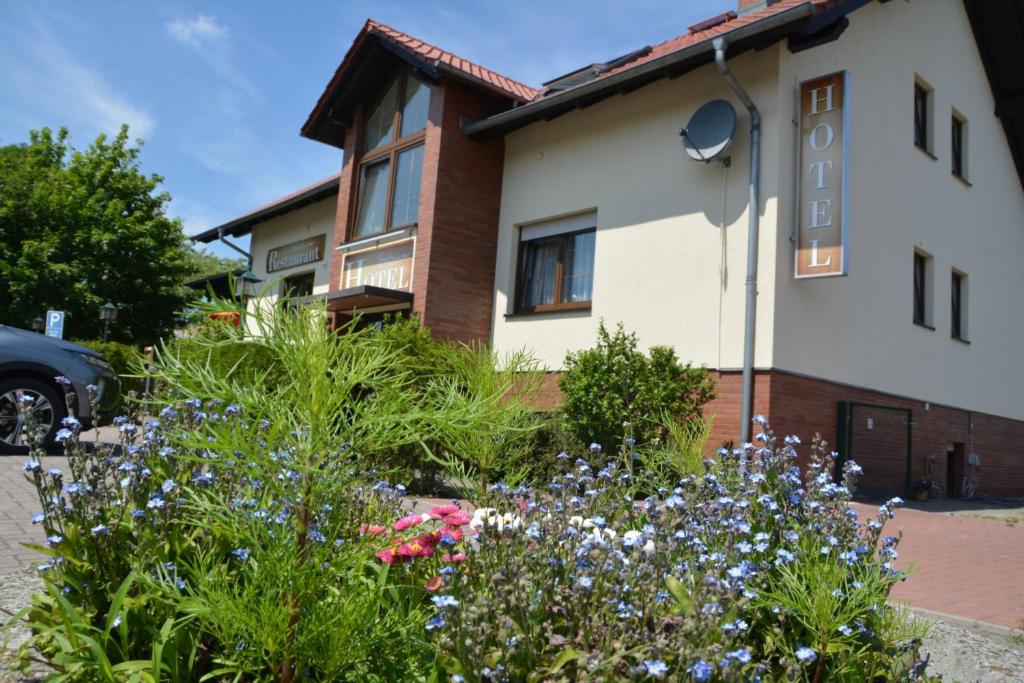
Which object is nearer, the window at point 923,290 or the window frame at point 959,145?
the window at point 923,290

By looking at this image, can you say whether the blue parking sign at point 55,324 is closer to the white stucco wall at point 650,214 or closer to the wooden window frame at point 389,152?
the wooden window frame at point 389,152

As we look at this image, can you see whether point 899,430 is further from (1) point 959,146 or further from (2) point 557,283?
(1) point 959,146

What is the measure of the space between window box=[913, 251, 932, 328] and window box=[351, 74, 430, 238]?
830cm

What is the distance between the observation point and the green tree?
1003 inches

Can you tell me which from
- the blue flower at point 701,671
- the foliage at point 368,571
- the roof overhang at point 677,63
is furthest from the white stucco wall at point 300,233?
the blue flower at point 701,671

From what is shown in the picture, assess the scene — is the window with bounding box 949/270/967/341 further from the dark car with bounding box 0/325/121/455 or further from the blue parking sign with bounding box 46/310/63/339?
the blue parking sign with bounding box 46/310/63/339

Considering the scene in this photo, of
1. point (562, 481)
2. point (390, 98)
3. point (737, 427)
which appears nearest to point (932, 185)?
point (737, 427)

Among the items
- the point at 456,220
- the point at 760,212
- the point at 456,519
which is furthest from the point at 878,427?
the point at 456,519

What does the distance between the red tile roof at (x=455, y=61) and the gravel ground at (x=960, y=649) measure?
9895 mm

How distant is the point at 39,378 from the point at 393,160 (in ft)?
23.6

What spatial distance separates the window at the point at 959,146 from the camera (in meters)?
13.5

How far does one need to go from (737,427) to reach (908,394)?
4376mm

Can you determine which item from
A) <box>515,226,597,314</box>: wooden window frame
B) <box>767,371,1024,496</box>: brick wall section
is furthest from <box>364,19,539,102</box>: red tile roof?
<box>767,371,1024,496</box>: brick wall section

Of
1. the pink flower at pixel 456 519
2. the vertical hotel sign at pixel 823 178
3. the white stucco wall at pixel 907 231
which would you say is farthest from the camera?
the white stucco wall at pixel 907 231
